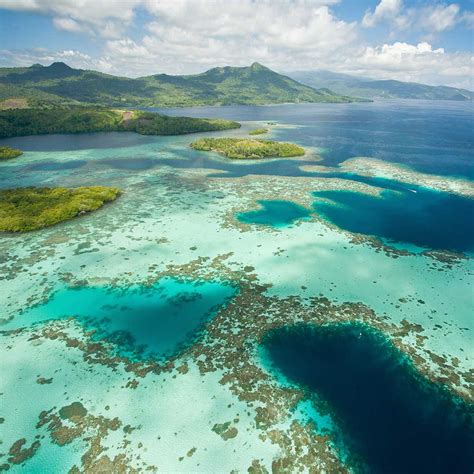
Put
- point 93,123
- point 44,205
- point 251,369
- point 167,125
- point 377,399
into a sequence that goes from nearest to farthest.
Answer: point 377,399 → point 251,369 → point 44,205 → point 167,125 → point 93,123

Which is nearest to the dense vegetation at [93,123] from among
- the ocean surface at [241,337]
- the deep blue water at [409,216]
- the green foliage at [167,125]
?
the green foliage at [167,125]

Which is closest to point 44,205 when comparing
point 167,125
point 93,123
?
point 167,125

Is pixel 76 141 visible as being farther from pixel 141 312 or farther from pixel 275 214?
pixel 141 312

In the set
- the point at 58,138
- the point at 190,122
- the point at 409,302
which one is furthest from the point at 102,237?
the point at 190,122

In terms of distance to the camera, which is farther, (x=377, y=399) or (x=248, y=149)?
(x=248, y=149)

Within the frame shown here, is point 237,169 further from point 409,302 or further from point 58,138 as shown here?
point 58,138

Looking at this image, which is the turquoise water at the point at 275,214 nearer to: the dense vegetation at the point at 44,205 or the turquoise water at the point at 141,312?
the turquoise water at the point at 141,312

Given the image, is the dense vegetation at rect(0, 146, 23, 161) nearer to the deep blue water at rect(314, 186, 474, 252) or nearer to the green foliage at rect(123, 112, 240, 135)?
the green foliage at rect(123, 112, 240, 135)
